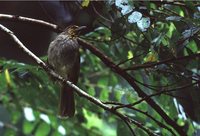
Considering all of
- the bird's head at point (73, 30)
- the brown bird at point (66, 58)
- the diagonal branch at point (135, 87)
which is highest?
the bird's head at point (73, 30)

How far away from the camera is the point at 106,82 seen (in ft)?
16.1

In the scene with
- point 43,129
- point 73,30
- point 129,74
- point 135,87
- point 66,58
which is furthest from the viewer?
point 43,129

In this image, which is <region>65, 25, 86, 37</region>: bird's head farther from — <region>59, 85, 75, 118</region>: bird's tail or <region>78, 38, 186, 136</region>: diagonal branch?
<region>59, 85, 75, 118</region>: bird's tail

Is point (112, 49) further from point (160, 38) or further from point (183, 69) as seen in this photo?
point (160, 38)

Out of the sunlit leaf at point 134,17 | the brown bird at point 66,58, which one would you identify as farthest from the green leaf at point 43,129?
the sunlit leaf at point 134,17

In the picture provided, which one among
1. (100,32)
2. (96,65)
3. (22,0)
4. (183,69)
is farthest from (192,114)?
(22,0)

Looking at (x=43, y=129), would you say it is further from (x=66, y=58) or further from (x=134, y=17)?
(x=134, y=17)

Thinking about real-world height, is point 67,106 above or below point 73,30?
below

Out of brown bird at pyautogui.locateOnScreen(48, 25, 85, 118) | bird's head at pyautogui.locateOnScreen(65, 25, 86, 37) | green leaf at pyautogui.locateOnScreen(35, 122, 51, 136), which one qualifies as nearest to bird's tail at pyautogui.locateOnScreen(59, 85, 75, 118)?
brown bird at pyautogui.locateOnScreen(48, 25, 85, 118)

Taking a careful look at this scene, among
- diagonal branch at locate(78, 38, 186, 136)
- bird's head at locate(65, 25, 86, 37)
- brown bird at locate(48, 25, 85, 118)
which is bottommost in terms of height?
diagonal branch at locate(78, 38, 186, 136)

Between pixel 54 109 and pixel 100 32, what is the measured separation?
931 millimetres

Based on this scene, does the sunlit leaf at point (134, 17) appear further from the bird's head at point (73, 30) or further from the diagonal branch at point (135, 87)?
the bird's head at point (73, 30)

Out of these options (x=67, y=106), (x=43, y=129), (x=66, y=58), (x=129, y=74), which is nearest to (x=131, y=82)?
(x=129, y=74)

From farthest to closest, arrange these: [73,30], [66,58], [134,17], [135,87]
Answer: [73,30]
[66,58]
[135,87]
[134,17]
